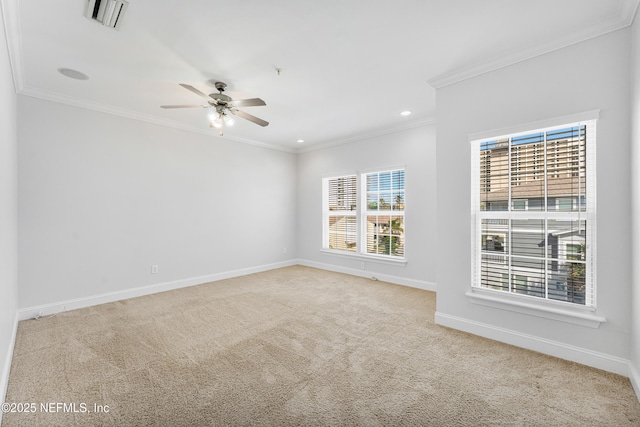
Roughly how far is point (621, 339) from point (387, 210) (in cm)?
338

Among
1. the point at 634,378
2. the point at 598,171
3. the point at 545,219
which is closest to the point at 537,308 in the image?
the point at 634,378

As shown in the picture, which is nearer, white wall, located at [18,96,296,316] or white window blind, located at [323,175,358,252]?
white wall, located at [18,96,296,316]

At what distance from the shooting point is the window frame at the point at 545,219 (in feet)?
7.61

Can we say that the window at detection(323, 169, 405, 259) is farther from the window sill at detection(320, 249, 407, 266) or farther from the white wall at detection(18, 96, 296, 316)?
the white wall at detection(18, 96, 296, 316)

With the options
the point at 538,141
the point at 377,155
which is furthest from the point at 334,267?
the point at 538,141

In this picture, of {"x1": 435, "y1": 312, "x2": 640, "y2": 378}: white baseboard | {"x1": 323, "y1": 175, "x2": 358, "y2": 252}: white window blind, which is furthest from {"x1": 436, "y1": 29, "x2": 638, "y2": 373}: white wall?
{"x1": 323, "y1": 175, "x2": 358, "y2": 252}: white window blind

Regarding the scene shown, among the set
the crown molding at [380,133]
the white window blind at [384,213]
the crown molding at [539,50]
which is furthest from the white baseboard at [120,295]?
the crown molding at [539,50]

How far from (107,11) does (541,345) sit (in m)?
4.44

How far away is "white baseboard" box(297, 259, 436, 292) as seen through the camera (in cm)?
462

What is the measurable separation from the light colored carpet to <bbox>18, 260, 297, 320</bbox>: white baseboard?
0.62 ft

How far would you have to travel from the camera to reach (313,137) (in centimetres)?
562

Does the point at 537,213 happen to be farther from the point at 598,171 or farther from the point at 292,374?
the point at 292,374

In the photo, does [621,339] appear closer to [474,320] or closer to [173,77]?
[474,320]

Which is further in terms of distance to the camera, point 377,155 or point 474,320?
point 377,155
